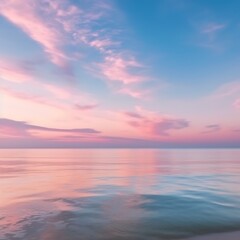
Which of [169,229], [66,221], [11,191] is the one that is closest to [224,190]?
[169,229]

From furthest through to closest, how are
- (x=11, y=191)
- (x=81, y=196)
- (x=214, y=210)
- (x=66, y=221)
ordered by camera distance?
(x=11, y=191) < (x=81, y=196) < (x=214, y=210) < (x=66, y=221)

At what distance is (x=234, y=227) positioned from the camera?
12.3 m

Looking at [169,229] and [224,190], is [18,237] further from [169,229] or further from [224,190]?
[224,190]

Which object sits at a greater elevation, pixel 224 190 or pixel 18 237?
pixel 224 190

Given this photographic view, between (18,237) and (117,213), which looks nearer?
(18,237)

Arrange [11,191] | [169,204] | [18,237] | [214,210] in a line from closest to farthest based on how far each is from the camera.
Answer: [18,237], [214,210], [169,204], [11,191]

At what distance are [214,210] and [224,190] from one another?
8.35m

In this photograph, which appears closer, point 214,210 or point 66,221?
point 66,221

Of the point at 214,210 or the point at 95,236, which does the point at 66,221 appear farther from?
the point at 214,210

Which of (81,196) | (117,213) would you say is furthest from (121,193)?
(117,213)

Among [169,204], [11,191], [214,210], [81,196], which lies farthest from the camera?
[11,191]

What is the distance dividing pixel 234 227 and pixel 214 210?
10.8ft

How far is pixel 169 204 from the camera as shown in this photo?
17359mm

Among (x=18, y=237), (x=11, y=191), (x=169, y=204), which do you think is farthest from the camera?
(x=11, y=191)
